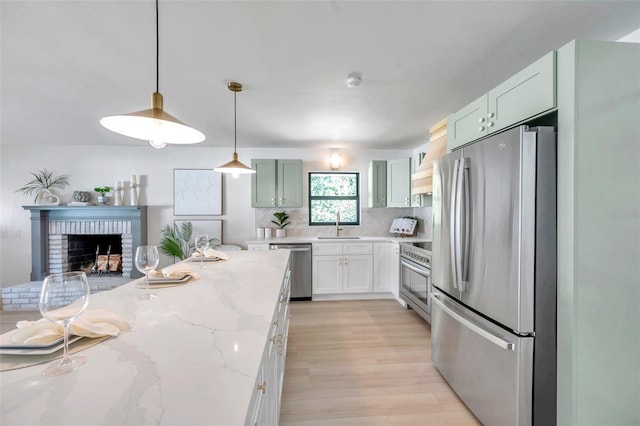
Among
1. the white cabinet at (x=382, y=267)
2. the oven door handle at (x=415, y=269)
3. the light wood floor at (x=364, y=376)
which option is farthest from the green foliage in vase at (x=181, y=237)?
the oven door handle at (x=415, y=269)

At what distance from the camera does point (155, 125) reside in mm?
1132

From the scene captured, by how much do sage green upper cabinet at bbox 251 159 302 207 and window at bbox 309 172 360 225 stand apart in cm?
43

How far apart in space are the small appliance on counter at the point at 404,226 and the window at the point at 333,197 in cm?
65

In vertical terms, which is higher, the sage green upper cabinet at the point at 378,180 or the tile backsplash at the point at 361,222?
the sage green upper cabinet at the point at 378,180

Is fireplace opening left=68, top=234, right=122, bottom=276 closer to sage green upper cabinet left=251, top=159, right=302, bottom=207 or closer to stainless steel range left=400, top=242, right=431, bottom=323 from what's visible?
sage green upper cabinet left=251, top=159, right=302, bottom=207

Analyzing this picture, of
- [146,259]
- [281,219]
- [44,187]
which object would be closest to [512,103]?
[146,259]

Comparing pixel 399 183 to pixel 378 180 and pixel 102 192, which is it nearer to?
pixel 378 180

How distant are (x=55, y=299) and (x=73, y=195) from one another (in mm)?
4867

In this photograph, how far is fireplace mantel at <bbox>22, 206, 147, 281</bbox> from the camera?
415 centimetres

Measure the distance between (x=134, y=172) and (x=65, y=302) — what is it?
454 centimetres

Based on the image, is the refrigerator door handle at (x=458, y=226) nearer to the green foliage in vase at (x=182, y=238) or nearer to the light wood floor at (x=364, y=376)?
the light wood floor at (x=364, y=376)

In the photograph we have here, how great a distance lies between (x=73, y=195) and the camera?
431 cm

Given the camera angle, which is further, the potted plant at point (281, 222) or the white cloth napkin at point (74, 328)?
the potted plant at point (281, 222)

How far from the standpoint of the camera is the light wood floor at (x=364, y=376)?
1.77 metres
